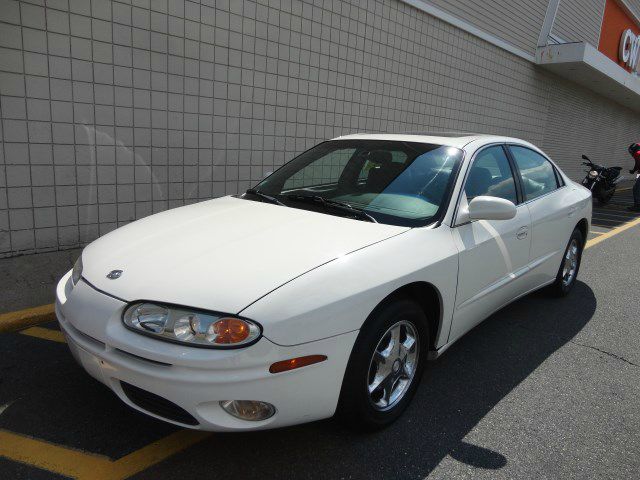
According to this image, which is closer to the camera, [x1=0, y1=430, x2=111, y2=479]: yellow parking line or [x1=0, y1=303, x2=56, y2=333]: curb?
[x1=0, y1=430, x2=111, y2=479]: yellow parking line

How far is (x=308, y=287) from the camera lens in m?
2.20

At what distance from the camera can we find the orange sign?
17219 mm

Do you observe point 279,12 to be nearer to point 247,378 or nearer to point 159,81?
point 159,81

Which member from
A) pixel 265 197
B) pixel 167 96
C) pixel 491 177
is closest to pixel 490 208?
pixel 491 177

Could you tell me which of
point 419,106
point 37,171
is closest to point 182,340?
point 37,171

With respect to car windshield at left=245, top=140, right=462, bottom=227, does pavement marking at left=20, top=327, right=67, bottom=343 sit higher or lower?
lower

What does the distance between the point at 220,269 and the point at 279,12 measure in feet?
17.4

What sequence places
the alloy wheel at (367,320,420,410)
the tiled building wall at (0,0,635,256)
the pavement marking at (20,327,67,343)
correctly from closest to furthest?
1. the alloy wheel at (367,320,420,410)
2. the pavement marking at (20,327,67,343)
3. the tiled building wall at (0,0,635,256)

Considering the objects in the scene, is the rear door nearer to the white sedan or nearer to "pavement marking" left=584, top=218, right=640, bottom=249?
the white sedan

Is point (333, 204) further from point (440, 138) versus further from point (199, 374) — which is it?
point (199, 374)

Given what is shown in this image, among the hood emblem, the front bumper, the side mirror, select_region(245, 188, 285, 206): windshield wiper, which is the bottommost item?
the front bumper

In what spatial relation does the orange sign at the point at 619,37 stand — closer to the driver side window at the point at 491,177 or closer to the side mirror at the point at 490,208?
the driver side window at the point at 491,177

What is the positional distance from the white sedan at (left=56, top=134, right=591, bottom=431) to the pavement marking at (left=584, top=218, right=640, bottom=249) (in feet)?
16.7

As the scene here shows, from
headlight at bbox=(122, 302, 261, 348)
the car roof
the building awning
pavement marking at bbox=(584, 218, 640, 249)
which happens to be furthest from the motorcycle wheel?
headlight at bbox=(122, 302, 261, 348)
